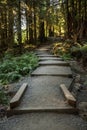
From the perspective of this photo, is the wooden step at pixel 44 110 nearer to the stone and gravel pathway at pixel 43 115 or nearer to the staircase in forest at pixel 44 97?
the staircase in forest at pixel 44 97

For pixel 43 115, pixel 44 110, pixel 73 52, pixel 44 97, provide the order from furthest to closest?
pixel 73 52
pixel 44 97
pixel 44 110
pixel 43 115

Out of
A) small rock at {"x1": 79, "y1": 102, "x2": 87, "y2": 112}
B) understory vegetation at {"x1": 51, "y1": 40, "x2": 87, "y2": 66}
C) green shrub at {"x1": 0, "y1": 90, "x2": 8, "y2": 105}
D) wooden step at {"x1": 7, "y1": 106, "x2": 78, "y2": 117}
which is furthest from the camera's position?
understory vegetation at {"x1": 51, "y1": 40, "x2": 87, "y2": 66}

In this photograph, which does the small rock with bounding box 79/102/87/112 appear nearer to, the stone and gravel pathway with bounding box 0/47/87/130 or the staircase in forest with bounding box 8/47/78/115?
the staircase in forest with bounding box 8/47/78/115

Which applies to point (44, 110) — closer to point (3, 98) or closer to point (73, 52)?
point (3, 98)

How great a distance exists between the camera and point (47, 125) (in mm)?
5141

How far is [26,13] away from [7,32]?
3032 millimetres

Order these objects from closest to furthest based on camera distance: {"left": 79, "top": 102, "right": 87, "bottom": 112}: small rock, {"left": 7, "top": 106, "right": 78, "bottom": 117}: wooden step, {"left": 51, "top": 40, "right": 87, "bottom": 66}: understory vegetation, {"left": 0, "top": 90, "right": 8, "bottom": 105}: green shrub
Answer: {"left": 7, "top": 106, "right": 78, "bottom": 117}: wooden step < {"left": 79, "top": 102, "right": 87, "bottom": 112}: small rock < {"left": 0, "top": 90, "right": 8, "bottom": 105}: green shrub < {"left": 51, "top": 40, "right": 87, "bottom": 66}: understory vegetation

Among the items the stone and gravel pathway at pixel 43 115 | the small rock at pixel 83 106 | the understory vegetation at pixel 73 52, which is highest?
the understory vegetation at pixel 73 52

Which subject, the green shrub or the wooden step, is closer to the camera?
the wooden step

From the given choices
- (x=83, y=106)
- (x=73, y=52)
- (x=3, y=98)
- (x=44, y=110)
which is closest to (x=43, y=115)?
(x=44, y=110)

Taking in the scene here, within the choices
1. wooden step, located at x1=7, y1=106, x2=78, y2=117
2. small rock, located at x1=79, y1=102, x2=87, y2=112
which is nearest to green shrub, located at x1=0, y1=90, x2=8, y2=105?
wooden step, located at x1=7, y1=106, x2=78, y2=117

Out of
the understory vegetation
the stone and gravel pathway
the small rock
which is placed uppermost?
the understory vegetation

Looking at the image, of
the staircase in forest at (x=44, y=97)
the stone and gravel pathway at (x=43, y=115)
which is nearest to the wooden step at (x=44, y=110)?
the staircase in forest at (x=44, y=97)

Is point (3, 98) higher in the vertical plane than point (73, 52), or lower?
lower
